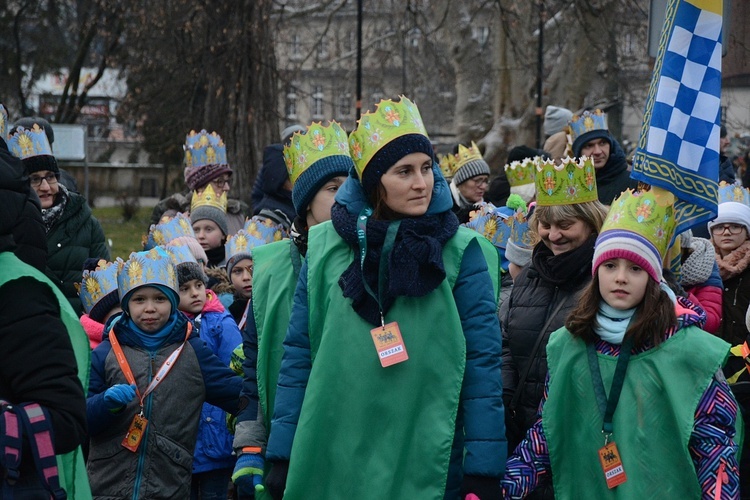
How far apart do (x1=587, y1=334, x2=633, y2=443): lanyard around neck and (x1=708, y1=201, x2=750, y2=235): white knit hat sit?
8.54 ft

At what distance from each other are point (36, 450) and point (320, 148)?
2.18 meters

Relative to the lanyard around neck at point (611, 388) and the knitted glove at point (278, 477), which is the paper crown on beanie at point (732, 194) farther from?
the knitted glove at point (278, 477)

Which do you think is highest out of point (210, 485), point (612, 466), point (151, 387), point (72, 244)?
point (72, 244)

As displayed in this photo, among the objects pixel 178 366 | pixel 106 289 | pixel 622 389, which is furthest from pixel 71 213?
pixel 622 389

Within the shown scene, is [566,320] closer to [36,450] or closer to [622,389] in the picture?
[622,389]

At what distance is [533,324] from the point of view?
5094 mm

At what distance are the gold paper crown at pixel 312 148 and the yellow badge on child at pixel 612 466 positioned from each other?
1584mm

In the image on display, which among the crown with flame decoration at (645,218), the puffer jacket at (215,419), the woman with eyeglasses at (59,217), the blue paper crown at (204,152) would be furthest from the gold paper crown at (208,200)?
the crown with flame decoration at (645,218)

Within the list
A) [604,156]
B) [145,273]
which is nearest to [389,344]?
[145,273]

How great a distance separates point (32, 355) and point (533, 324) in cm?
239

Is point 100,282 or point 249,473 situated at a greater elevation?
point 100,282

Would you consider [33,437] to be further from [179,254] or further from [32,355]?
[179,254]

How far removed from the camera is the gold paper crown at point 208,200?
29.0 ft

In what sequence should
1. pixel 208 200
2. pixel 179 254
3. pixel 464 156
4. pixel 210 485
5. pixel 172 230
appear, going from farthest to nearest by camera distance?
pixel 464 156
pixel 208 200
pixel 172 230
pixel 179 254
pixel 210 485
